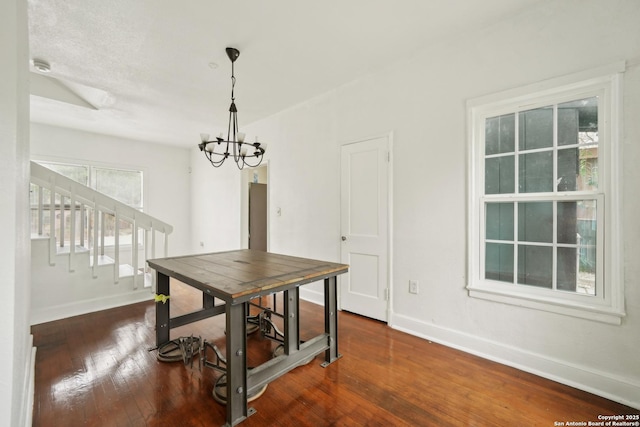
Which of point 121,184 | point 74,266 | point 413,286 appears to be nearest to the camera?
point 413,286

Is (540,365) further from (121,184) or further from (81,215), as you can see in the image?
(121,184)

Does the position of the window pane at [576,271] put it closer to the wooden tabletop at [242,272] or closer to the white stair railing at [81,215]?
the wooden tabletop at [242,272]

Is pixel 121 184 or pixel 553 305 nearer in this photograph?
pixel 553 305

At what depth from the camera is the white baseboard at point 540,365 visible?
6.00 ft

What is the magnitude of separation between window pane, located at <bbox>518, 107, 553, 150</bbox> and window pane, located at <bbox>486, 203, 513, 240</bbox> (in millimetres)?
502

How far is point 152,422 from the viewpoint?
1.66 metres

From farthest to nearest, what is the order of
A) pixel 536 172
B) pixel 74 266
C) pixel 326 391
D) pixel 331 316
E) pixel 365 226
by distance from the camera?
pixel 74 266 → pixel 365 226 → pixel 331 316 → pixel 536 172 → pixel 326 391

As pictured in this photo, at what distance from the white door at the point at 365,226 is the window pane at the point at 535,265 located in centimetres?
119

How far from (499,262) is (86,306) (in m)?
4.57

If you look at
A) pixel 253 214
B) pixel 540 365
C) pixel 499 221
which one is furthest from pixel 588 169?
pixel 253 214

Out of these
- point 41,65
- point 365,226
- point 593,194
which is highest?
point 41,65

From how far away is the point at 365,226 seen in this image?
3258 millimetres

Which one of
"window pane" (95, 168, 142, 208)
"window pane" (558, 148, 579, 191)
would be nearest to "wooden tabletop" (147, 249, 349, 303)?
"window pane" (558, 148, 579, 191)

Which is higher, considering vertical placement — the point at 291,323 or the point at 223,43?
the point at 223,43
